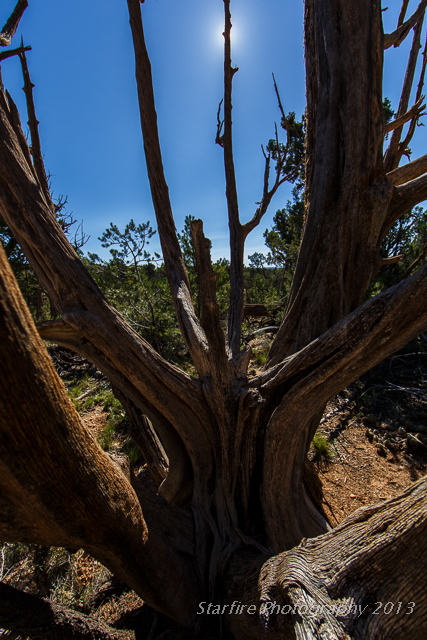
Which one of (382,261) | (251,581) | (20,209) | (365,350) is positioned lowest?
(251,581)

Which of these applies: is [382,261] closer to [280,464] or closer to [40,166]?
[280,464]

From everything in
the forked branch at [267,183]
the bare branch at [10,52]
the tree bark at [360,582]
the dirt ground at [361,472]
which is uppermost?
the bare branch at [10,52]

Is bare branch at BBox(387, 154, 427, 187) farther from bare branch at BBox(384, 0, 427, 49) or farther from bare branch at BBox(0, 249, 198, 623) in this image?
bare branch at BBox(0, 249, 198, 623)

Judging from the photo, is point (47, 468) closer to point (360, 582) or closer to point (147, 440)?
point (360, 582)

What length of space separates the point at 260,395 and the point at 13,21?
10.3ft

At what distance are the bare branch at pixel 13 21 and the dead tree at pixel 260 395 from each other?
2 centimetres

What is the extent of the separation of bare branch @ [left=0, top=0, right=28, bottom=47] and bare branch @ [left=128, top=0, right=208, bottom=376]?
0.75 metres

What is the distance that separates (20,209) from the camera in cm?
190

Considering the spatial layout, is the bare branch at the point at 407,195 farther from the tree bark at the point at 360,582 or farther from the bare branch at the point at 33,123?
the bare branch at the point at 33,123

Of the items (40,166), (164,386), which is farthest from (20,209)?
(164,386)

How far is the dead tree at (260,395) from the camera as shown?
3.14 feet

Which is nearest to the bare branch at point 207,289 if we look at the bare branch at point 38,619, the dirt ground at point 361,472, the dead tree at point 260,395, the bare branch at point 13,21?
the dead tree at point 260,395

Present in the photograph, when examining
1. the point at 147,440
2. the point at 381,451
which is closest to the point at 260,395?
the point at 147,440

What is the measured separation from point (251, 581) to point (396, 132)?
4201mm
